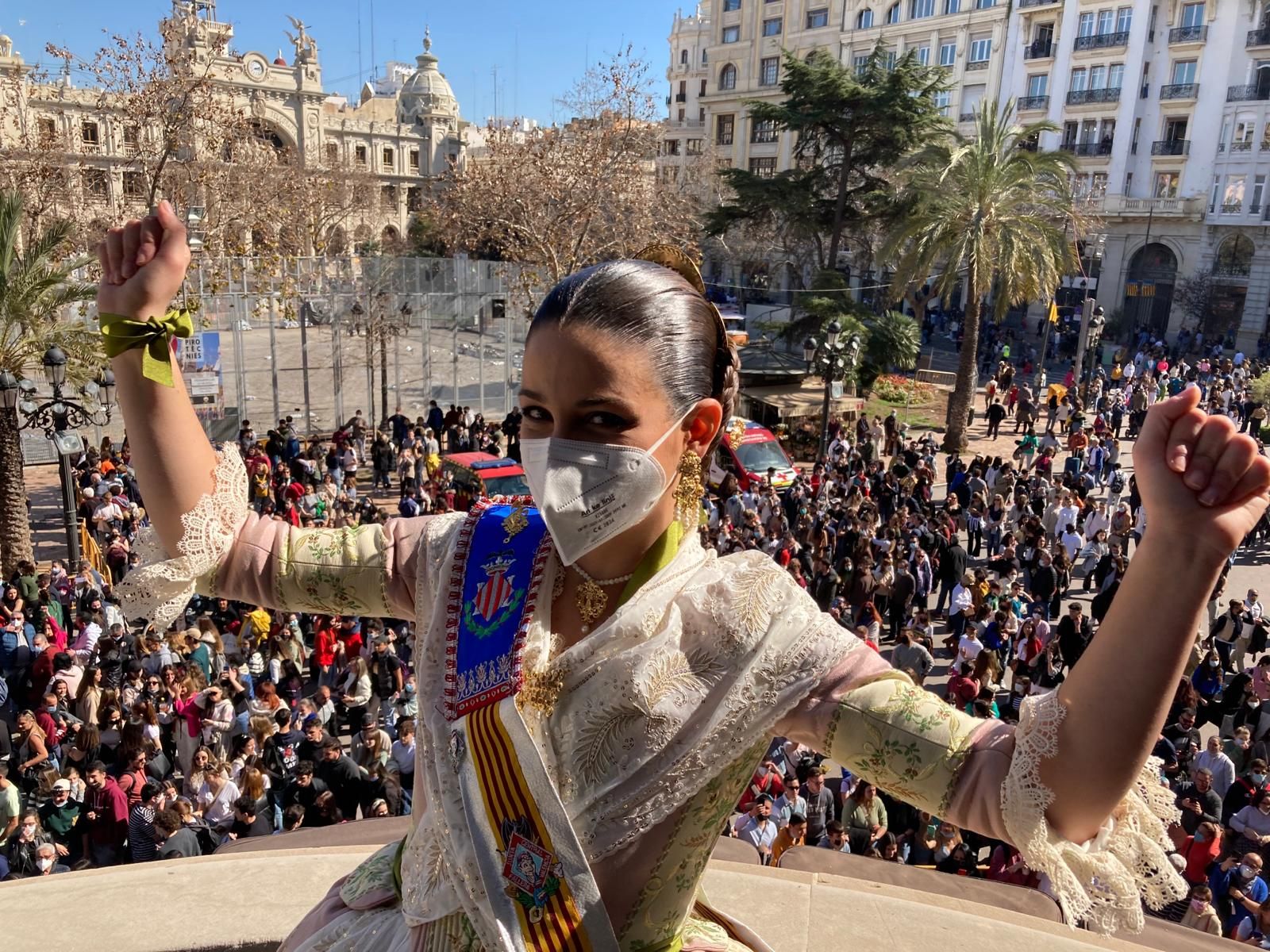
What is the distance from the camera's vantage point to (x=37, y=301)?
1201cm

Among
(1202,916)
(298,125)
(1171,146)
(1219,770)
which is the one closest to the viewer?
(1202,916)

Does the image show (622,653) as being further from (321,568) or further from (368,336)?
(368,336)

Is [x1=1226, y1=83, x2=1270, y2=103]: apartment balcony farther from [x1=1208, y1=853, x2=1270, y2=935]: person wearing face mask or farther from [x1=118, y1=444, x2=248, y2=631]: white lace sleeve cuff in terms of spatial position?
[x1=118, y1=444, x2=248, y2=631]: white lace sleeve cuff

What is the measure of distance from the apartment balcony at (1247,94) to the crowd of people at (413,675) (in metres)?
26.9

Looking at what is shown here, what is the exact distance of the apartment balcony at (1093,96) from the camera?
38719 mm

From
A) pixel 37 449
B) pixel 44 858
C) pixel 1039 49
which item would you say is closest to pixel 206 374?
pixel 37 449

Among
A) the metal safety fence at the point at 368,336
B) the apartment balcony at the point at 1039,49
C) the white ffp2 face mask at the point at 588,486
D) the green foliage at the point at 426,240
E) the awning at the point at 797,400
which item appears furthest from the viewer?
the green foliage at the point at 426,240

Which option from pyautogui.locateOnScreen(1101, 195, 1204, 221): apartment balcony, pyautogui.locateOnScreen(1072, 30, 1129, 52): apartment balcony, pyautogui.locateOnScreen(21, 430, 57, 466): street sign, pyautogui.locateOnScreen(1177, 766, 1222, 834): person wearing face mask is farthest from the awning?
pyautogui.locateOnScreen(1072, 30, 1129, 52): apartment balcony

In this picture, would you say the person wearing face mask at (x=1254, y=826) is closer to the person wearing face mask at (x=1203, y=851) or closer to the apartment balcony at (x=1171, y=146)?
the person wearing face mask at (x=1203, y=851)

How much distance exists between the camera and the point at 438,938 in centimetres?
172

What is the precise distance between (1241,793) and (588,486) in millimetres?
7448

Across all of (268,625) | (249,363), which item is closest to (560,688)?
(268,625)

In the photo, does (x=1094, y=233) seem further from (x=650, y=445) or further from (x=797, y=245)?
(x=650, y=445)

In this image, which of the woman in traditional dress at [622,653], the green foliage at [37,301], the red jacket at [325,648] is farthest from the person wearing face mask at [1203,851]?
the green foliage at [37,301]
